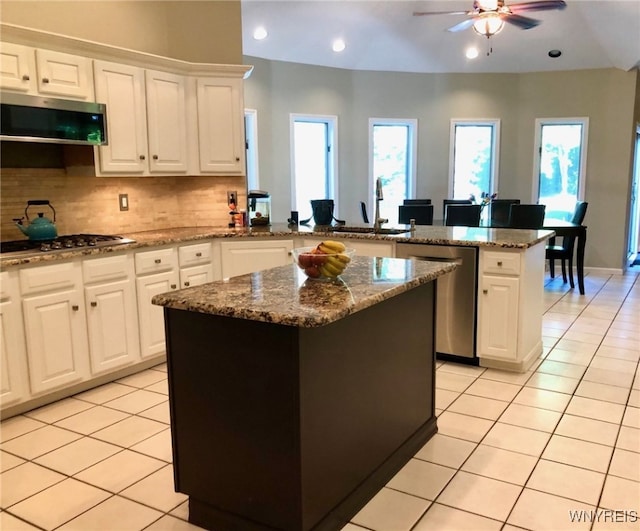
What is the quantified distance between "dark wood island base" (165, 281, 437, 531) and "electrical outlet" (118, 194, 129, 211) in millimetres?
2550

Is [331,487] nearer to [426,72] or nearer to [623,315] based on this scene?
[623,315]

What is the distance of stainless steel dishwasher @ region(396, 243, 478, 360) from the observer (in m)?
3.70

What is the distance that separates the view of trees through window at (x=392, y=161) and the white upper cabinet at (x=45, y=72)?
15.5 feet

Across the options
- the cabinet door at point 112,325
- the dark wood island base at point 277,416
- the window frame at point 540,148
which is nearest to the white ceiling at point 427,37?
the window frame at point 540,148

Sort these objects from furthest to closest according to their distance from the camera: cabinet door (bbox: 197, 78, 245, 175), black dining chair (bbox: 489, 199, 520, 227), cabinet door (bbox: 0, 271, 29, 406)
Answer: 1. black dining chair (bbox: 489, 199, 520, 227)
2. cabinet door (bbox: 197, 78, 245, 175)
3. cabinet door (bbox: 0, 271, 29, 406)

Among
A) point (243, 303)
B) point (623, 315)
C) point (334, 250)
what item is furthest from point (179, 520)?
point (623, 315)

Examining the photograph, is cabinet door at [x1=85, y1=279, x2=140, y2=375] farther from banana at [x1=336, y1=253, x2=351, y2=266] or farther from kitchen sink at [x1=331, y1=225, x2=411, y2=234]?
banana at [x1=336, y1=253, x2=351, y2=266]

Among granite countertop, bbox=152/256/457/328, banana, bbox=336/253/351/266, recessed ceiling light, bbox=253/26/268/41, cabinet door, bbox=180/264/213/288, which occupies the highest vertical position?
recessed ceiling light, bbox=253/26/268/41

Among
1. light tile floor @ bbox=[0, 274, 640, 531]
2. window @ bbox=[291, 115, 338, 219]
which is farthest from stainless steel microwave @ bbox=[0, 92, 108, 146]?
window @ bbox=[291, 115, 338, 219]

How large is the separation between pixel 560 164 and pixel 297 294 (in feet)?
22.2

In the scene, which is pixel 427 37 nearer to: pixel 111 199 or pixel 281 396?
pixel 111 199

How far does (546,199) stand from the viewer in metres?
7.78

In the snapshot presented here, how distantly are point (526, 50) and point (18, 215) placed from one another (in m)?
6.33

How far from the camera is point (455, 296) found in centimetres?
378
